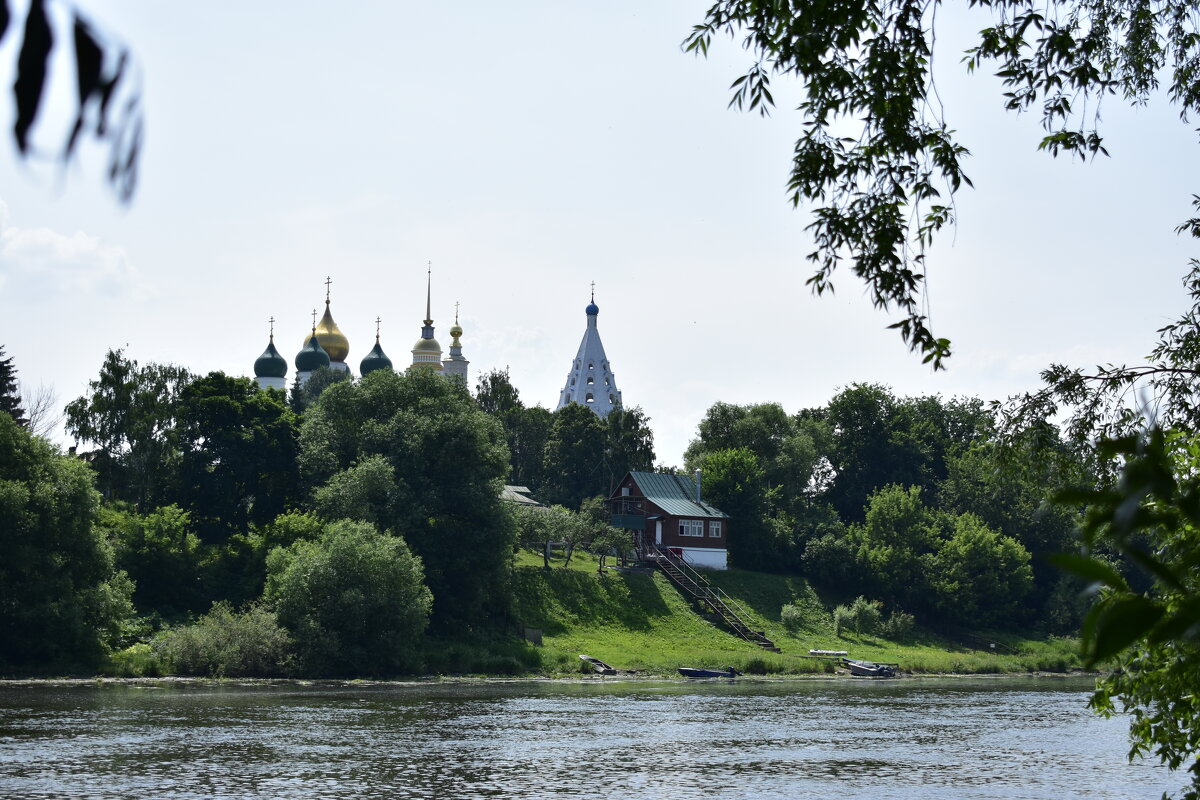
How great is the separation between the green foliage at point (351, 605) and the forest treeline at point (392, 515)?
0.37 ft

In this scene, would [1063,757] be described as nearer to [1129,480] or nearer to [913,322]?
Result: [913,322]

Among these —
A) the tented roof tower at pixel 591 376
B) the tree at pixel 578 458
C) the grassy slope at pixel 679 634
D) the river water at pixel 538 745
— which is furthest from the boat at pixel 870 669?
the tented roof tower at pixel 591 376

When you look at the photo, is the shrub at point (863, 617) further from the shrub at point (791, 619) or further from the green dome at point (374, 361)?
the green dome at point (374, 361)

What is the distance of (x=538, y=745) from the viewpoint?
121 ft

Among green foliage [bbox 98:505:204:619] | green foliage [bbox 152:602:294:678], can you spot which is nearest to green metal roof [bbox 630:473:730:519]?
green foliage [bbox 98:505:204:619]

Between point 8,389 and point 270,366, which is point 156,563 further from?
point 270,366

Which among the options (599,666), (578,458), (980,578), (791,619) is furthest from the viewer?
(578,458)

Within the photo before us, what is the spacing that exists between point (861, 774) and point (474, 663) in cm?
3409

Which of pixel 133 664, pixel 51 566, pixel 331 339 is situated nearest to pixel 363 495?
pixel 133 664

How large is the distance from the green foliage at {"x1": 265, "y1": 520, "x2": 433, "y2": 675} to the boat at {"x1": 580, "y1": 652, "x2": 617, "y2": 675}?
996 centimetres

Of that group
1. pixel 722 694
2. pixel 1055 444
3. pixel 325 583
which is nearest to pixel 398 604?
pixel 325 583

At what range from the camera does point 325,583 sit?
5856 cm

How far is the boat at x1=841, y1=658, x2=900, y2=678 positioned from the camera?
71938 millimetres

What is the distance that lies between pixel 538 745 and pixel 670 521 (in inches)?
2287
